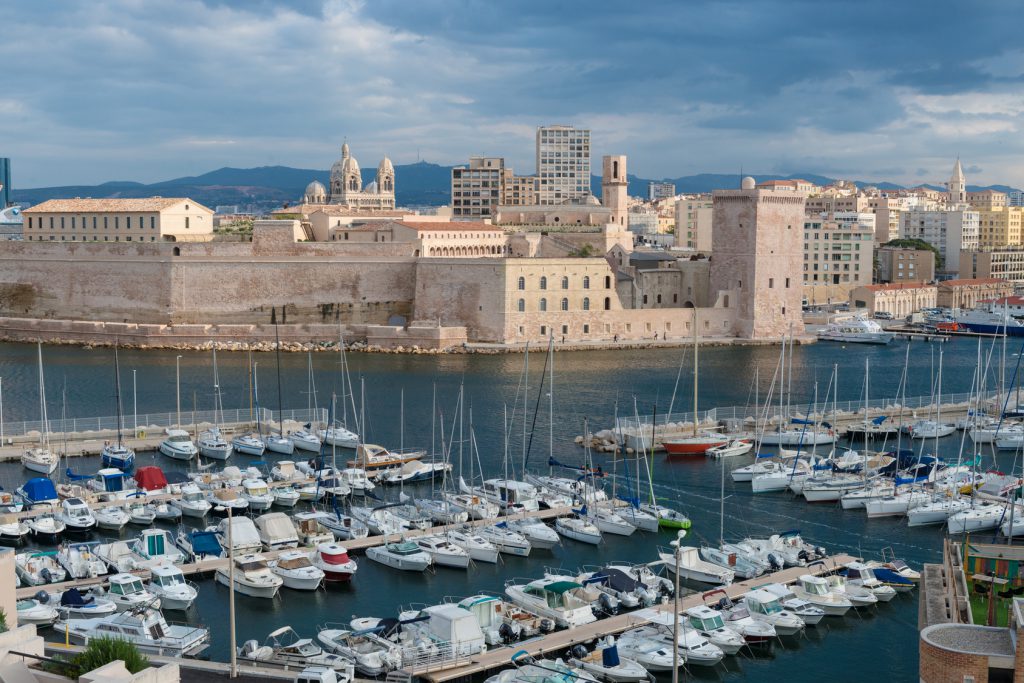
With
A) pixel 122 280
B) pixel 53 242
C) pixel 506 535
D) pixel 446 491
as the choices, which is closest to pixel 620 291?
pixel 122 280

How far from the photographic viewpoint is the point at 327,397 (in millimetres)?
23359

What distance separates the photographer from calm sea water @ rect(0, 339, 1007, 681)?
11445 mm

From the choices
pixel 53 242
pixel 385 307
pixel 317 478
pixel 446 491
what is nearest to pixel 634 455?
pixel 446 491

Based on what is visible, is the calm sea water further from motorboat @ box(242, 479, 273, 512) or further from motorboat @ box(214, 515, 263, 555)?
motorboat @ box(242, 479, 273, 512)

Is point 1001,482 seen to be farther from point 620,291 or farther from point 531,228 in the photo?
point 531,228

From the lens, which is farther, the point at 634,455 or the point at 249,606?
the point at 634,455

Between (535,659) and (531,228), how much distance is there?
33.1 metres

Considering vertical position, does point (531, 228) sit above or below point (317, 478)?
above

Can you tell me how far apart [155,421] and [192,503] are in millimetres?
6054

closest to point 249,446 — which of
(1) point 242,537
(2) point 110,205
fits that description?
(1) point 242,537

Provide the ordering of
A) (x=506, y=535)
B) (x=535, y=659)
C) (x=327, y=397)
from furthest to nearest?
(x=327, y=397) < (x=506, y=535) < (x=535, y=659)

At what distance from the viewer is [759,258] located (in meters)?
32.8

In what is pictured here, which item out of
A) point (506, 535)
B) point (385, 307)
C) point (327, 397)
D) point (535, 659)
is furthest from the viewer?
point (385, 307)

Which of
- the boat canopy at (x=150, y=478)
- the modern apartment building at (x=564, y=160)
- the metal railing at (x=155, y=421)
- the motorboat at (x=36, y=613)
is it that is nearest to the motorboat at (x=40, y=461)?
the metal railing at (x=155, y=421)
